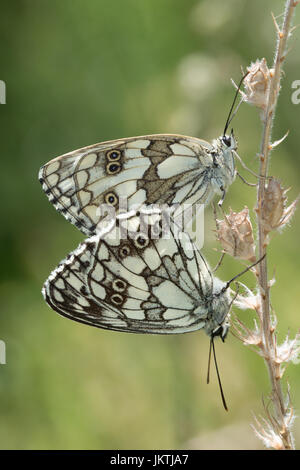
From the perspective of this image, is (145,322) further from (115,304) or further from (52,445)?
(52,445)

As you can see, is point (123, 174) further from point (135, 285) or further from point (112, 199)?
point (135, 285)

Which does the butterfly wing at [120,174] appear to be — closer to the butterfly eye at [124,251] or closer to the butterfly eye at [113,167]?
the butterfly eye at [113,167]

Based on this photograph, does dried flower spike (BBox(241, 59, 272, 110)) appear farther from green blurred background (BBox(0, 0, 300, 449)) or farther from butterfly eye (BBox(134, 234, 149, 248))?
green blurred background (BBox(0, 0, 300, 449))

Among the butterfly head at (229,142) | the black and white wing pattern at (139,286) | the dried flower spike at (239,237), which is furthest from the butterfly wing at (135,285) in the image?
the butterfly head at (229,142)

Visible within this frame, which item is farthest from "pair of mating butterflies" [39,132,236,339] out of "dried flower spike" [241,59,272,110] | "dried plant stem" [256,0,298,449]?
"dried flower spike" [241,59,272,110]

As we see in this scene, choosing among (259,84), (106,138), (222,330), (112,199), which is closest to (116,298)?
(222,330)

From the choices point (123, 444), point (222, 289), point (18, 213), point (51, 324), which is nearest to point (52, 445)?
point (123, 444)

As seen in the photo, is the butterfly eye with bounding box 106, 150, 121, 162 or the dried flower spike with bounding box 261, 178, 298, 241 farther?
the butterfly eye with bounding box 106, 150, 121, 162
